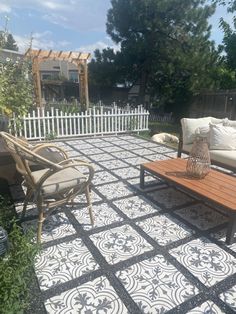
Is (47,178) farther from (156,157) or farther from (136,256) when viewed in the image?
(156,157)

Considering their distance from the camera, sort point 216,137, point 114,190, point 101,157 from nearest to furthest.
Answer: point 114,190 < point 216,137 < point 101,157

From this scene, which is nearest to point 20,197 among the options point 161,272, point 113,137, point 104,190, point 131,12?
point 104,190

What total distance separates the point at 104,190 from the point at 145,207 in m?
0.68

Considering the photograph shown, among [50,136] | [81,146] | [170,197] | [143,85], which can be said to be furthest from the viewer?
[143,85]

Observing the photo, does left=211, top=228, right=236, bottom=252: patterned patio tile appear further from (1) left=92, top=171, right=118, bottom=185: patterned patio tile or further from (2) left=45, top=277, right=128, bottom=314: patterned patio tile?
(1) left=92, top=171, right=118, bottom=185: patterned patio tile

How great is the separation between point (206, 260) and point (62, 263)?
1.13 metres

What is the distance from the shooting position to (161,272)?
185 cm

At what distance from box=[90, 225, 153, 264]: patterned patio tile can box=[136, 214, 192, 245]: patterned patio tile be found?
134 millimetres

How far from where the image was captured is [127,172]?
399 cm

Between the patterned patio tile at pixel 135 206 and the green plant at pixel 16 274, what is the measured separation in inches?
44.1

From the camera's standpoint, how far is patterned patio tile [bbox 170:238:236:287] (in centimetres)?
183

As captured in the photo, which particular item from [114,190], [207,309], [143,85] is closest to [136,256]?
[207,309]

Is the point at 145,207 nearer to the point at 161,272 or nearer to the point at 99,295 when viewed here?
the point at 161,272

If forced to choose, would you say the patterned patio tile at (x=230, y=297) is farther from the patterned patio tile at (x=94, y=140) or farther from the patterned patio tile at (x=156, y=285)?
the patterned patio tile at (x=94, y=140)
